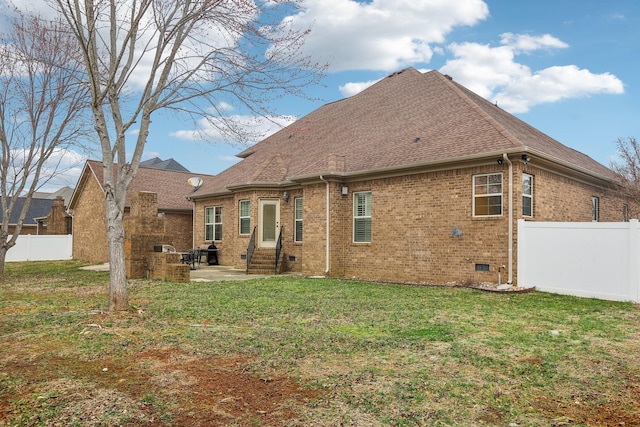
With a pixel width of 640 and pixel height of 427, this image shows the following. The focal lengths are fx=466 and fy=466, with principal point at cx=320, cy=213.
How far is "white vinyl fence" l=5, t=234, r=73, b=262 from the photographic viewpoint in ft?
93.1

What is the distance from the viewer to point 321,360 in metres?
5.31

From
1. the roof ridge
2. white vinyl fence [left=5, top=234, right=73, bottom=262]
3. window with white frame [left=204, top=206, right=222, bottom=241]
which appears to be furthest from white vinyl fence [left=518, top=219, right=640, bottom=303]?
Answer: white vinyl fence [left=5, top=234, right=73, bottom=262]

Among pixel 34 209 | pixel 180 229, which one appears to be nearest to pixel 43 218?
pixel 34 209

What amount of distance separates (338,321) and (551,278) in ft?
21.0

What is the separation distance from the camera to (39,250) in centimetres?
2852

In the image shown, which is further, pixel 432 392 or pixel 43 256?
pixel 43 256

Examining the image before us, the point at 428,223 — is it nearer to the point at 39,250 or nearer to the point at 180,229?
the point at 180,229

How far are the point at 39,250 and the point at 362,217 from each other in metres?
23.0

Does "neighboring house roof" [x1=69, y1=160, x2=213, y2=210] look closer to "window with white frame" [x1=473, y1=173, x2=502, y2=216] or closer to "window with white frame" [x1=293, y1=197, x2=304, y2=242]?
"window with white frame" [x1=293, y1=197, x2=304, y2=242]

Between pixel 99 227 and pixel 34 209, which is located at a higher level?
pixel 34 209

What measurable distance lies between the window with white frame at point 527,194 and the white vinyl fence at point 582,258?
77 cm

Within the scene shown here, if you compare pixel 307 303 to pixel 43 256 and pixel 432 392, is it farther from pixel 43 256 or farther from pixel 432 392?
pixel 43 256

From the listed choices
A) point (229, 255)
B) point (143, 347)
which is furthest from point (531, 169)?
point (229, 255)

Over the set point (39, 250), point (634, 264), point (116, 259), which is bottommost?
point (39, 250)
